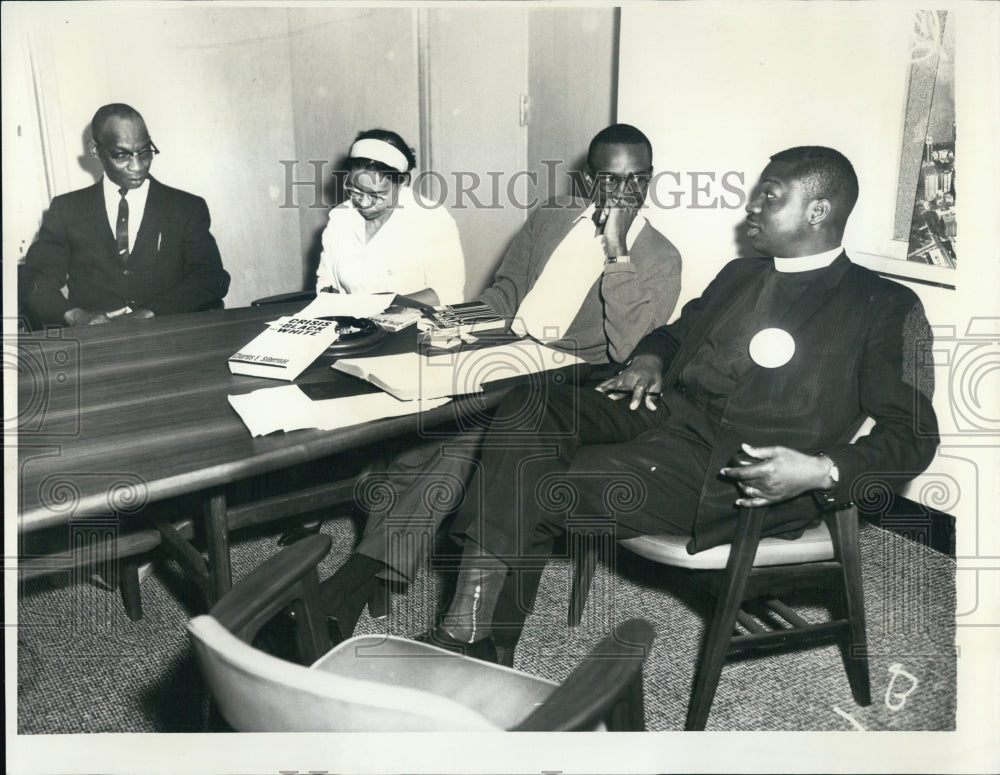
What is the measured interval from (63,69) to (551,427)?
1.39 m

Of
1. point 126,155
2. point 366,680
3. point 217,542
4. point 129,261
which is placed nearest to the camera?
point 366,680

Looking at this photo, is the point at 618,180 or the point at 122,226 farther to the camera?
the point at 122,226

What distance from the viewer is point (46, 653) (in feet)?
7.02

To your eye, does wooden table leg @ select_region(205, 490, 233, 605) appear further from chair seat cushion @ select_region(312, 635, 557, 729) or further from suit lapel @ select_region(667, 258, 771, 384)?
suit lapel @ select_region(667, 258, 771, 384)

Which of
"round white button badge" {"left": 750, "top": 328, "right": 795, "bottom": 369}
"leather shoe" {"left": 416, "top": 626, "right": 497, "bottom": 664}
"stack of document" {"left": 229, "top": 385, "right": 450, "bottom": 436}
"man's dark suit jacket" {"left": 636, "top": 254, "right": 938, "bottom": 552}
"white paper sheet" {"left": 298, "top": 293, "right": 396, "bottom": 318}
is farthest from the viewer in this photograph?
"white paper sheet" {"left": 298, "top": 293, "right": 396, "bottom": 318}

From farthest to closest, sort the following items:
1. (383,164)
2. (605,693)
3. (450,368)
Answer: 1. (383,164)
2. (450,368)
3. (605,693)

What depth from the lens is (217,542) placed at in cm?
175

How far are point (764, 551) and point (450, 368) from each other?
0.79 meters

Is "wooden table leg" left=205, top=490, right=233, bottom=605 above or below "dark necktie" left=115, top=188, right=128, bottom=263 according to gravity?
below

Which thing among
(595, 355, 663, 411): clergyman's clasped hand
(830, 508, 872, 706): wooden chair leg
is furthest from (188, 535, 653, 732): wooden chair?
(595, 355, 663, 411): clergyman's clasped hand

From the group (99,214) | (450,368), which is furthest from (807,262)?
(99,214)

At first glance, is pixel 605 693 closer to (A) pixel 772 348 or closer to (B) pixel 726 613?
(B) pixel 726 613

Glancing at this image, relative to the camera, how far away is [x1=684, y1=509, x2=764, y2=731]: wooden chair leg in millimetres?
1662

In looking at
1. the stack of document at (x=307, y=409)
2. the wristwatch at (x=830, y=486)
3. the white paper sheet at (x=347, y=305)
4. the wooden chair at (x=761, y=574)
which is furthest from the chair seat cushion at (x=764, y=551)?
the white paper sheet at (x=347, y=305)
